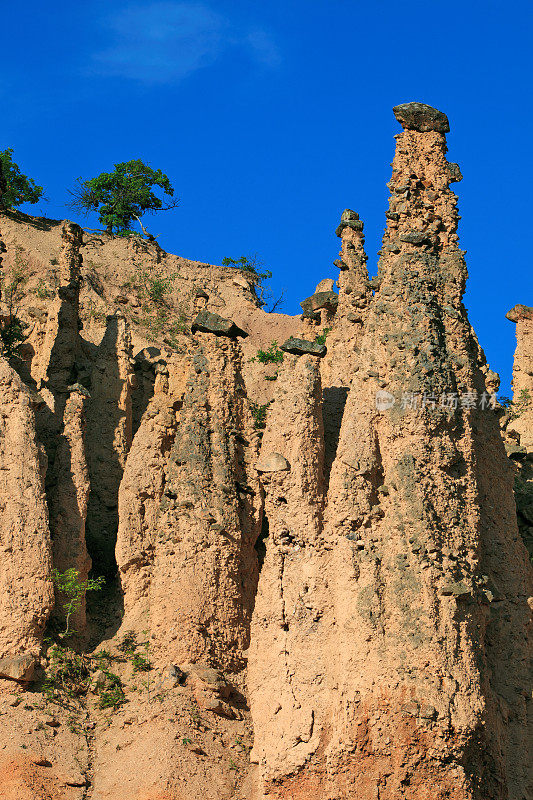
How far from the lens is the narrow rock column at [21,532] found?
1517cm

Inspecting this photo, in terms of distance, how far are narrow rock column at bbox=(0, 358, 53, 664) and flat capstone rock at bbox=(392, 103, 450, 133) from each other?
7.13 m

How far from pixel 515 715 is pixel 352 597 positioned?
3.12 metres

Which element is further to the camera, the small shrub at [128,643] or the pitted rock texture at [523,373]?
the pitted rock texture at [523,373]

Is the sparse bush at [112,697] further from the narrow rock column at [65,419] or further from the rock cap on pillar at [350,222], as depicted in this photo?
the rock cap on pillar at [350,222]

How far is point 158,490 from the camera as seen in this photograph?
17.3 metres

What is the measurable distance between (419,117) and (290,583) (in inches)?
296

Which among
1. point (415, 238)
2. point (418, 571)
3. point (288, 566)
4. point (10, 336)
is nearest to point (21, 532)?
point (288, 566)

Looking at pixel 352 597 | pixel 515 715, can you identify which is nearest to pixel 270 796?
pixel 352 597

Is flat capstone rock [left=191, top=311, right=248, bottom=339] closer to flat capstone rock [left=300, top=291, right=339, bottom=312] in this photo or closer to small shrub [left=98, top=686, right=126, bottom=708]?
small shrub [left=98, top=686, right=126, bottom=708]

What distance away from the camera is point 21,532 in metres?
15.7

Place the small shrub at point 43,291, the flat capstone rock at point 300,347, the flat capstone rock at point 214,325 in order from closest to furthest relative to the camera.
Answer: the flat capstone rock at point 300,347 → the flat capstone rock at point 214,325 → the small shrub at point 43,291

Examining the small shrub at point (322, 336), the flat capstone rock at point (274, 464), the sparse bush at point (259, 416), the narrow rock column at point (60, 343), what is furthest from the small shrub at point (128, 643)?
the small shrub at point (322, 336)

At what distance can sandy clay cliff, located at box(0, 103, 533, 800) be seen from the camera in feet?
44.2

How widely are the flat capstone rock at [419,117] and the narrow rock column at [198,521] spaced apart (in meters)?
4.35
